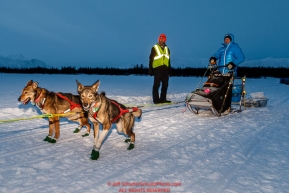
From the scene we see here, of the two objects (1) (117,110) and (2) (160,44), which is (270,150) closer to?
(1) (117,110)

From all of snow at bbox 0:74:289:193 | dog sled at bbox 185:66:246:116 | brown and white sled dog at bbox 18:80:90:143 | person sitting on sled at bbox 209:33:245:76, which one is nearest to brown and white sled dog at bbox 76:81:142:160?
snow at bbox 0:74:289:193

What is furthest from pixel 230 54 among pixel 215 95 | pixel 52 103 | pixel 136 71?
pixel 136 71

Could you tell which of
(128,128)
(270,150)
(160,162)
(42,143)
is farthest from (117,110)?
(270,150)

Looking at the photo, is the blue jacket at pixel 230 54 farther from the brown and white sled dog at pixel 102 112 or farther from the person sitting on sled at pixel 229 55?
the brown and white sled dog at pixel 102 112

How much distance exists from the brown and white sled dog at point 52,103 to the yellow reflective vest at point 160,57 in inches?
165

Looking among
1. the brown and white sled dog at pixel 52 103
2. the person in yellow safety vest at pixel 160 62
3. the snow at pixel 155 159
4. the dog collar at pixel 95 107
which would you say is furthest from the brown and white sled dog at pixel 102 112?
the person in yellow safety vest at pixel 160 62

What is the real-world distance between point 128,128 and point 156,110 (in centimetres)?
338

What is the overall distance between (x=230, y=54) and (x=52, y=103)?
16.7ft

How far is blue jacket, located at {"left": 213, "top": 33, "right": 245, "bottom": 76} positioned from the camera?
7051 mm

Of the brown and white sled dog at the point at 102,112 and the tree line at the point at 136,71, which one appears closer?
the brown and white sled dog at the point at 102,112

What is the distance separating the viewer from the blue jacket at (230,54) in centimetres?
705

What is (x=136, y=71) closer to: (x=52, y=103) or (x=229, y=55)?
(x=229, y=55)

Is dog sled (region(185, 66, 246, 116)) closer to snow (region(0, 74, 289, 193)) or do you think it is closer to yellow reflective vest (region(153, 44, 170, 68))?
snow (region(0, 74, 289, 193))

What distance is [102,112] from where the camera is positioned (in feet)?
11.6
